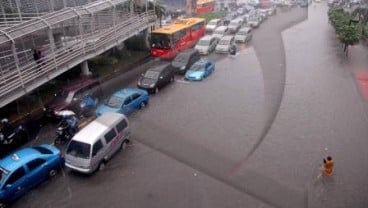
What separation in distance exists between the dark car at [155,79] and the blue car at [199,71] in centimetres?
→ 197

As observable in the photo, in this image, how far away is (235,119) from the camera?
68.4 feet

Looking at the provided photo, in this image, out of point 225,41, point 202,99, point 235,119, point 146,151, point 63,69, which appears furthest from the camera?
point 225,41

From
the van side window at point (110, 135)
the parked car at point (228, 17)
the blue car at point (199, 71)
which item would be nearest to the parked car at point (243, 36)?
the parked car at point (228, 17)

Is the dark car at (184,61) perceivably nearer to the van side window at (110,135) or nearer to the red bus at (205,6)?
the van side window at (110,135)

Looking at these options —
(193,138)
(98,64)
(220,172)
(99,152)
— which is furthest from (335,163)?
(98,64)

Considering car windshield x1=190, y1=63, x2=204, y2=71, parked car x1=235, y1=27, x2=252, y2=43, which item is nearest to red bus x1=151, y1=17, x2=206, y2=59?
car windshield x1=190, y1=63, x2=204, y2=71

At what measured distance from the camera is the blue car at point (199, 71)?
90.5ft

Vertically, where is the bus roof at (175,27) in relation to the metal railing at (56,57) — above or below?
below

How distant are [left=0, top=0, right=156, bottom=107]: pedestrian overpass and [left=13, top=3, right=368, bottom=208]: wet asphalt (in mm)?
2946

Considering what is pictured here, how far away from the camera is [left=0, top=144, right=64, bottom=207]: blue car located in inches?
549

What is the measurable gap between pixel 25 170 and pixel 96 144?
2.95 meters

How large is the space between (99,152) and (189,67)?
49.6 ft

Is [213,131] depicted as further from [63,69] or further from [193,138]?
[63,69]

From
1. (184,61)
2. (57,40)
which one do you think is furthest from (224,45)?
(57,40)
